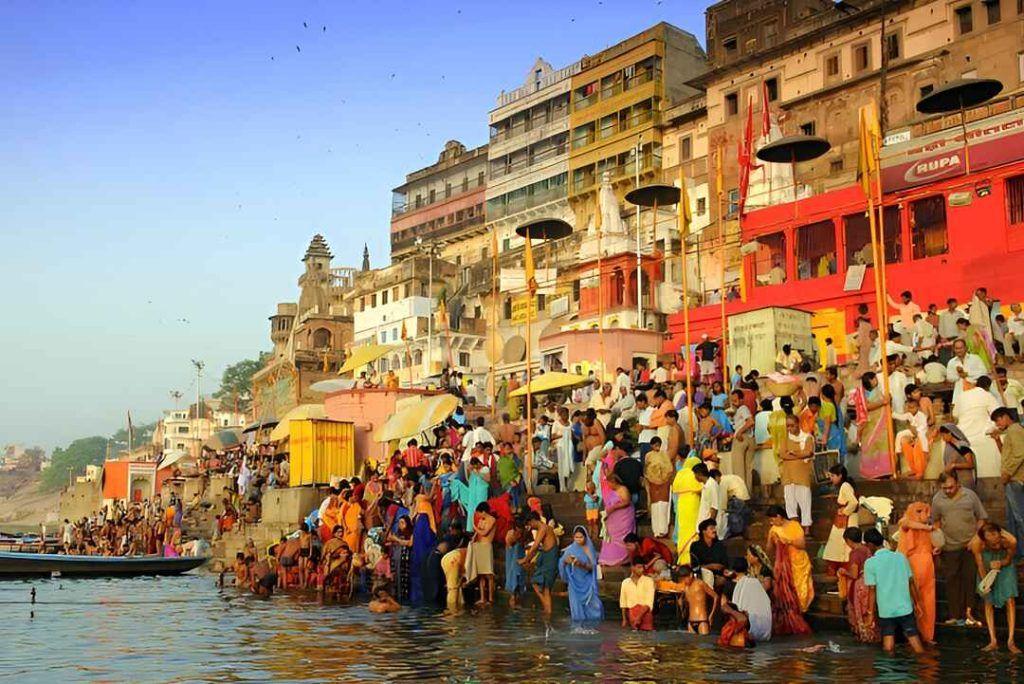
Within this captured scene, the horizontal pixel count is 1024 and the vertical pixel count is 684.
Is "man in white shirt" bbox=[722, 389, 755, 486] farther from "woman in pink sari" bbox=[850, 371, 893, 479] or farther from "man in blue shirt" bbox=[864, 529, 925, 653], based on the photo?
"man in blue shirt" bbox=[864, 529, 925, 653]

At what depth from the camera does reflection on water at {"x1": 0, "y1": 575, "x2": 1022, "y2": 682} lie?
902 cm

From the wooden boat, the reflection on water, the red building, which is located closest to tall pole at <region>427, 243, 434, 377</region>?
the red building

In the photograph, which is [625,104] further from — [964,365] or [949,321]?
[964,365]

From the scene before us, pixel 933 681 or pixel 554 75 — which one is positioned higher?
pixel 554 75

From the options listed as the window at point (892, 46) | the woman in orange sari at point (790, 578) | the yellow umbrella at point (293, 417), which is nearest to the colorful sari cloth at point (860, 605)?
the woman in orange sari at point (790, 578)

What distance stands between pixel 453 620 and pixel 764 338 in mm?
12126

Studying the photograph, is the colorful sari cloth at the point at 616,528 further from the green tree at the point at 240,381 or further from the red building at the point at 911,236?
the green tree at the point at 240,381

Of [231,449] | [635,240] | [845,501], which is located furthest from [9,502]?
[845,501]

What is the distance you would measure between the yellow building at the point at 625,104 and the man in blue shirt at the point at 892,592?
3615cm

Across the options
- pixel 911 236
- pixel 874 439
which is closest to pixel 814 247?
pixel 911 236

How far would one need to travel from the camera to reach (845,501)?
1116 centimetres

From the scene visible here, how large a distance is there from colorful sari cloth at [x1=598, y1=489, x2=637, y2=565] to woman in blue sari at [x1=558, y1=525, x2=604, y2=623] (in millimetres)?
838

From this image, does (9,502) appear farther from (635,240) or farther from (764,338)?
(764,338)

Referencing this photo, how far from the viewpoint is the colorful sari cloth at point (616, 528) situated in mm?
13000
